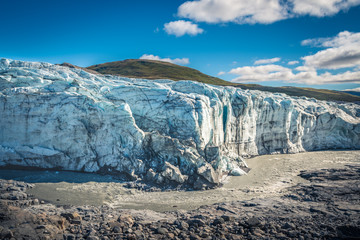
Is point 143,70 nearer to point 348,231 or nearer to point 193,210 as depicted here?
point 193,210

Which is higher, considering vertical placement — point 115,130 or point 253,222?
point 115,130

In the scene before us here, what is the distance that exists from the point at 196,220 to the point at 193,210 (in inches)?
85.7

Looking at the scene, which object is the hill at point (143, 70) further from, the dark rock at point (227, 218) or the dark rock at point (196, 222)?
the dark rock at point (196, 222)

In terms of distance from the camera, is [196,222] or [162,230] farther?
[196,222]

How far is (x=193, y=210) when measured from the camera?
38.2ft

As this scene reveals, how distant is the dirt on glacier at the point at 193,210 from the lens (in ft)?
27.6

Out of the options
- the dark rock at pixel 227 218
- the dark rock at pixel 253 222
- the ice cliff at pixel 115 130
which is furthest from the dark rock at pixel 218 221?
the ice cliff at pixel 115 130

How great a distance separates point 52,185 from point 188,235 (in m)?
9.43

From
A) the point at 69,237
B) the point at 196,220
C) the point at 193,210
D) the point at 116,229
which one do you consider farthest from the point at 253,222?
the point at 69,237

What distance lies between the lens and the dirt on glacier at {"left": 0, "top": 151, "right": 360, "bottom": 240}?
8422 millimetres

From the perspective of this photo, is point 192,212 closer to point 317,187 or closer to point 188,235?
point 188,235

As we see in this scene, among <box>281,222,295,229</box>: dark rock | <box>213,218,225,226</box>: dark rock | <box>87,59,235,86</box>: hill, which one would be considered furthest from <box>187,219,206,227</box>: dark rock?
<box>87,59,235,86</box>: hill

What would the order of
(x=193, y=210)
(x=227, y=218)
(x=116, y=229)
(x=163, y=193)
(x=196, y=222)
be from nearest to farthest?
(x=116, y=229), (x=196, y=222), (x=227, y=218), (x=193, y=210), (x=163, y=193)

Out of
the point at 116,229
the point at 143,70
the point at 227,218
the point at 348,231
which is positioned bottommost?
the point at 348,231
